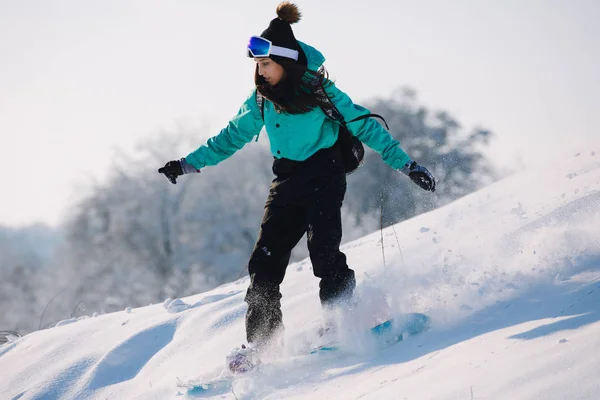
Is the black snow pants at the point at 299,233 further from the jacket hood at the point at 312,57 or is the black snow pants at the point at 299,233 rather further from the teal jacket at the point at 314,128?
the jacket hood at the point at 312,57

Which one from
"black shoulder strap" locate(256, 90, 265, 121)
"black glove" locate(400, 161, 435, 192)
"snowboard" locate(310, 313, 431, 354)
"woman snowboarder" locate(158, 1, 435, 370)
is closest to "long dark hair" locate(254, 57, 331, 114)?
"woman snowboarder" locate(158, 1, 435, 370)

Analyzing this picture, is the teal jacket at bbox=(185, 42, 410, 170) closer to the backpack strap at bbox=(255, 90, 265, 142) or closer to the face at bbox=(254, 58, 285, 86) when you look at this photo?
the backpack strap at bbox=(255, 90, 265, 142)

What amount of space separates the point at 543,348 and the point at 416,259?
230 centimetres

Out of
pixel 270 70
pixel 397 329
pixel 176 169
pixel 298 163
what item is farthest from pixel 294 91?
pixel 397 329

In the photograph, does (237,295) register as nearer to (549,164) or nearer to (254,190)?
(549,164)

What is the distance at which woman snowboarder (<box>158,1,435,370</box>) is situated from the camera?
3479 mm

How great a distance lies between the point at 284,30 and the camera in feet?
11.6

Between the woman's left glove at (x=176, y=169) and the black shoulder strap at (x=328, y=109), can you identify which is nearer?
the black shoulder strap at (x=328, y=109)

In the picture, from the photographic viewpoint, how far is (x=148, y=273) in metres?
30.1

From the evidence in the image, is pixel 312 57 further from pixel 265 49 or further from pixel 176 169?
pixel 176 169

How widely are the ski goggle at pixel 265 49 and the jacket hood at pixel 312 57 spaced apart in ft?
0.31

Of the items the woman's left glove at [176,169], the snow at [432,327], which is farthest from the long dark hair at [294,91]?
the snow at [432,327]

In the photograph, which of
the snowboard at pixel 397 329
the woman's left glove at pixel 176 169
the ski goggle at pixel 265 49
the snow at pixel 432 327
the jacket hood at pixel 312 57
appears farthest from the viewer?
the woman's left glove at pixel 176 169

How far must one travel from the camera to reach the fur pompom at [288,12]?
3.62 metres
